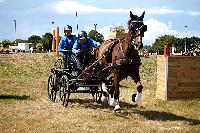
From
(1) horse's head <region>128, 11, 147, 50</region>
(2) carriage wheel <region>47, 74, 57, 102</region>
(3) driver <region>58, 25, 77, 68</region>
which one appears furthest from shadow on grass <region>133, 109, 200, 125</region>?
(2) carriage wheel <region>47, 74, 57, 102</region>

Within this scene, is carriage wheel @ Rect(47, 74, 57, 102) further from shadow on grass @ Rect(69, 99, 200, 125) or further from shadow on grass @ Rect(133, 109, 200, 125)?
shadow on grass @ Rect(133, 109, 200, 125)

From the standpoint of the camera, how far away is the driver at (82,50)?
12.4 m

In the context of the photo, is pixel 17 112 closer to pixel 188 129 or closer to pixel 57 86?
pixel 57 86

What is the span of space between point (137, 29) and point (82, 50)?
3144mm

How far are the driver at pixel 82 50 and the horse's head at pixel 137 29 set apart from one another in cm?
284

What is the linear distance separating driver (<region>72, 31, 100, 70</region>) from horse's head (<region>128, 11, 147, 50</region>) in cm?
284

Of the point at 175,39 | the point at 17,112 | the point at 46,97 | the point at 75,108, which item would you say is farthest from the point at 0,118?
the point at 175,39

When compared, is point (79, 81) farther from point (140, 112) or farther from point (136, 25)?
point (136, 25)

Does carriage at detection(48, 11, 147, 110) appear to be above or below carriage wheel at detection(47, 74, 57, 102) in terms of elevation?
above

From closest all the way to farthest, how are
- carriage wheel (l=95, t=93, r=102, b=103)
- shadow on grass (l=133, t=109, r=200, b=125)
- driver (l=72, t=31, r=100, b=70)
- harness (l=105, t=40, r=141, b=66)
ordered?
1. shadow on grass (l=133, t=109, r=200, b=125)
2. harness (l=105, t=40, r=141, b=66)
3. driver (l=72, t=31, r=100, b=70)
4. carriage wheel (l=95, t=93, r=102, b=103)

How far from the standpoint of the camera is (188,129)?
875 cm

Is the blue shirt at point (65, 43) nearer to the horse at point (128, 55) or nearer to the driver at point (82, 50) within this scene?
the driver at point (82, 50)

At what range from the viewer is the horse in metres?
9.78

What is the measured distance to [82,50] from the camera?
40.8 ft
